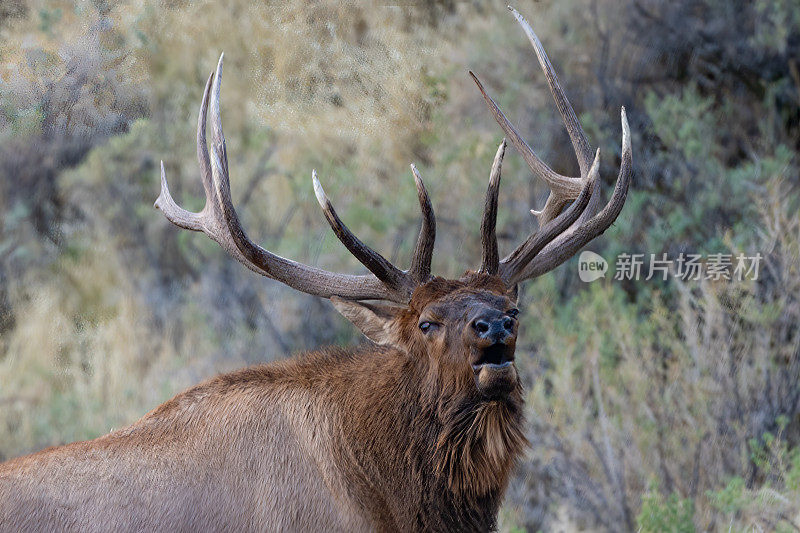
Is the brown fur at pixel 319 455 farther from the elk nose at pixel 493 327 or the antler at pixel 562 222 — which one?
the antler at pixel 562 222

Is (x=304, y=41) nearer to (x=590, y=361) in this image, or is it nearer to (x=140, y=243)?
(x=140, y=243)

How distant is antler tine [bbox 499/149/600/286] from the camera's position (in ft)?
15.0

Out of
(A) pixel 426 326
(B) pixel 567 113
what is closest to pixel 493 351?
(A) pixel 426 326

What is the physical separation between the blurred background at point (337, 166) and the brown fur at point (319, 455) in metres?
3.43

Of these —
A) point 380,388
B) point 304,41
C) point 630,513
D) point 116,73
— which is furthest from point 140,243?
point 380,388

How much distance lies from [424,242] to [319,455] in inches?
40.4

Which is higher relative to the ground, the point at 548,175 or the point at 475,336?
the point at 548,175

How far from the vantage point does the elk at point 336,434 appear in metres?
3.82

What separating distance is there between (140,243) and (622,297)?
485 centimetres

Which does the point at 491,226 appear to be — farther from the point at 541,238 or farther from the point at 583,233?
the point at 583,233

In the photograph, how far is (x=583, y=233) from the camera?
4719 mm

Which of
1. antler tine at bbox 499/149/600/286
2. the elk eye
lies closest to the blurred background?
antler tine at bbox 499/149/600/286

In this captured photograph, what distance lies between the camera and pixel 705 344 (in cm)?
723

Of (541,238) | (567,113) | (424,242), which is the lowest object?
(424,242)
